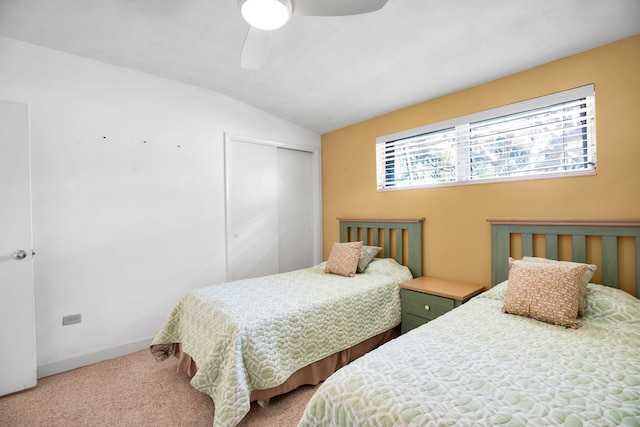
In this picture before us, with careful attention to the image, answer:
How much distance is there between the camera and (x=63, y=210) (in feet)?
7.64

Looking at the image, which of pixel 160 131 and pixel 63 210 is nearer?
pixel 63 210

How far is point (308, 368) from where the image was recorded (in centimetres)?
197

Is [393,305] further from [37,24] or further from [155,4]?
[37,24]

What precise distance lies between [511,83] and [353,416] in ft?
8.62

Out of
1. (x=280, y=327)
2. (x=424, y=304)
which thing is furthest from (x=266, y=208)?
(x=424, y=304)

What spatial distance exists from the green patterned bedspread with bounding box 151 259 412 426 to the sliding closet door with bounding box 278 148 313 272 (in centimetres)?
111

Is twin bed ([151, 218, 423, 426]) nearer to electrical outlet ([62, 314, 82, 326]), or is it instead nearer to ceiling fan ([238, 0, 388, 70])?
electrical outlet ([62, 314, 82, 326])

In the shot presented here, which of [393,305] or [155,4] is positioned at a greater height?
[155,4]

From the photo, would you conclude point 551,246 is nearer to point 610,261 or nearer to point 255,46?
point 610,261

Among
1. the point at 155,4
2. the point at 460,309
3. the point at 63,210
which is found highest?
the point at 155,4

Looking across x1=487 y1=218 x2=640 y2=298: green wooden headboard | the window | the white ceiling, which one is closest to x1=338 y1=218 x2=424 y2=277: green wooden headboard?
the window

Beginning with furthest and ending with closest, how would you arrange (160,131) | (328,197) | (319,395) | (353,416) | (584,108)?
(328,197)
(160,131)
(584,108)
(319,395)
(353,416)

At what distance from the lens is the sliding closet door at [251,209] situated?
3.26 meters

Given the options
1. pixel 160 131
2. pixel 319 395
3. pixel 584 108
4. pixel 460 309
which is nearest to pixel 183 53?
pixel 160 131
